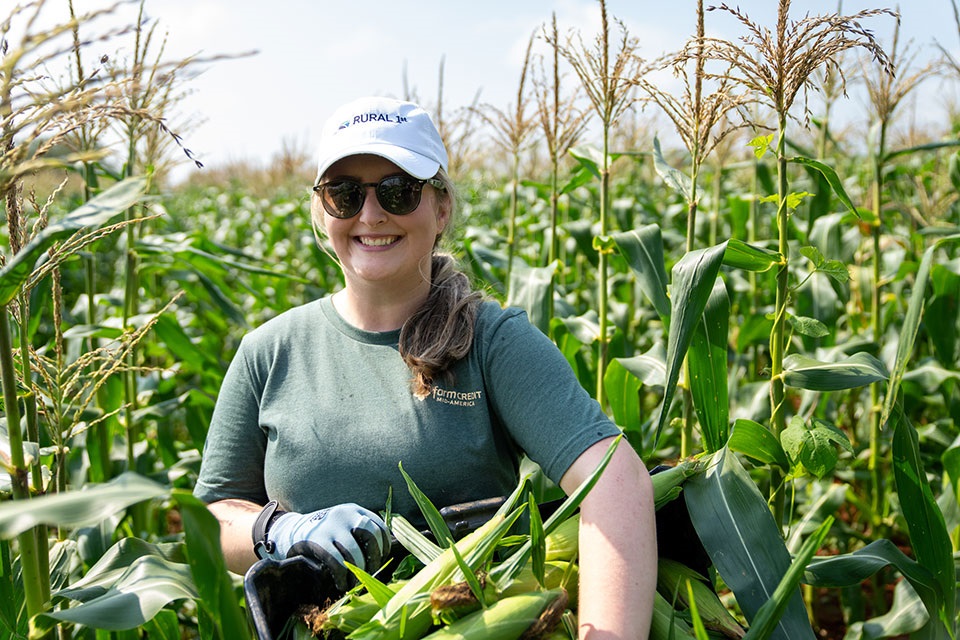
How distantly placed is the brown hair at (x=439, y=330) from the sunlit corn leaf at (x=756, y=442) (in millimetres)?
704

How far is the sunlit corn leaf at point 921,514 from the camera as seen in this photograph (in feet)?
6.68

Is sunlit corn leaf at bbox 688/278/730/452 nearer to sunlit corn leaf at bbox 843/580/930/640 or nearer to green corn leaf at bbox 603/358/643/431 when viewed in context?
green corn leaf at bbox 603/358/643/431

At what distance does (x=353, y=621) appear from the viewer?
5.05 ft

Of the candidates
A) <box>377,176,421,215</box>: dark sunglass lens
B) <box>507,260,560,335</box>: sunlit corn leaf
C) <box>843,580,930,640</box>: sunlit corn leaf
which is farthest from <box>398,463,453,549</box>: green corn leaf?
<box>843,580,930,640</box>: sunlit corn leaf

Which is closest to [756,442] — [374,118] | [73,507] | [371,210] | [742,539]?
[742,539]

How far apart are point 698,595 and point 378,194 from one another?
122 cm

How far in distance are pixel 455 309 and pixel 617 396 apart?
3.31ft

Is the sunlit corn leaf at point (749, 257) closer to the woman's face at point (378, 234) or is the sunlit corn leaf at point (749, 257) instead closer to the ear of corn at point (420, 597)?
the woman's face at point (378, 234)

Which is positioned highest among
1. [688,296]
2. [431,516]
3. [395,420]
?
[688,296]

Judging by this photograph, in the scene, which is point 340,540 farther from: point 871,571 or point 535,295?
point 535,295

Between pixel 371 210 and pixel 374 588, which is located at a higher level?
pixel 371 210

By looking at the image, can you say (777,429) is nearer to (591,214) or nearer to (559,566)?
(559,566)

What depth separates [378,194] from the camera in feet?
7.01

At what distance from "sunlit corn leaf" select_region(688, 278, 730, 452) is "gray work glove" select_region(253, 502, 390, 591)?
3.01 feet
